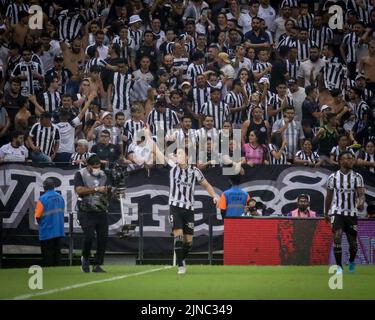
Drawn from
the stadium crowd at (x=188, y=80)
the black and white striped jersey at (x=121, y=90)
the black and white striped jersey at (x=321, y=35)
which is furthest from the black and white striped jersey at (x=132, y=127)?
the black and white striped jersey at (x=321, y=35)

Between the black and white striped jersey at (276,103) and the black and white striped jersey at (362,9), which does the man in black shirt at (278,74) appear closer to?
the black and white striped jersey at (276,103)

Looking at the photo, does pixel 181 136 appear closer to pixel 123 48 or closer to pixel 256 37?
pixel 123 48

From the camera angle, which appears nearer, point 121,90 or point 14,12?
point 121,90

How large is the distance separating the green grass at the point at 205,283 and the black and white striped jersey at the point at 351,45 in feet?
25.9

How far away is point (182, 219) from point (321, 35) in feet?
32.3

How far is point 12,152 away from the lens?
2233cm

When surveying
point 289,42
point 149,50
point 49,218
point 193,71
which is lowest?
point 49,218

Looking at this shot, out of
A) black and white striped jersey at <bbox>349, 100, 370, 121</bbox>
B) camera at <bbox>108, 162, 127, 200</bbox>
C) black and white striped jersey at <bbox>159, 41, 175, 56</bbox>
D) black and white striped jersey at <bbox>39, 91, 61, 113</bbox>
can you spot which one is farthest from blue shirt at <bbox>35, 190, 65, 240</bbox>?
black and white striped jersey at <bbox>349, 100, 370, 121</bbox>

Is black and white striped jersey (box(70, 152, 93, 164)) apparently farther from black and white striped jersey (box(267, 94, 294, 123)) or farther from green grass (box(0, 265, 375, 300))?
black and white striped jersey (box(267, 94, 294, 123))

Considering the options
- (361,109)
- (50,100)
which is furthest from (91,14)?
(361,109)

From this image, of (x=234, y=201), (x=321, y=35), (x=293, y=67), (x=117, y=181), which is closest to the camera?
(x=117, y=181)

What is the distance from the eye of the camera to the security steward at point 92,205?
18578 millimetres

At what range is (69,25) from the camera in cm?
2609

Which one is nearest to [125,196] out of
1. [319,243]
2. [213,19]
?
[319,243]
